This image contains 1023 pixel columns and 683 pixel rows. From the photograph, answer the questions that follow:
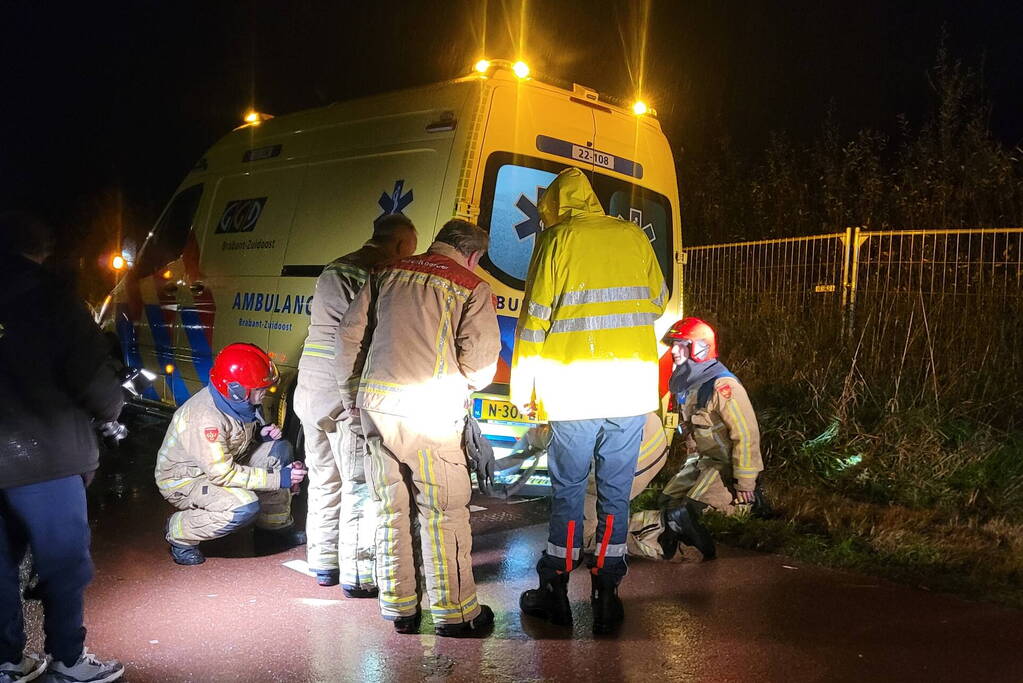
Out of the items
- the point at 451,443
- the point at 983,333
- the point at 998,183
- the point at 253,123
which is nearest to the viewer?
the point at 451,443

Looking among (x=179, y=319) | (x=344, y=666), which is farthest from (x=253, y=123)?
(x=344, y=666)

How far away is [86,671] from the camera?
324 cm

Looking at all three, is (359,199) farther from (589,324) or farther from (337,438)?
(589,324)

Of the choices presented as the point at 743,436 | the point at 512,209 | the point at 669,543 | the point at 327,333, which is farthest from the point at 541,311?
the point at 669,543

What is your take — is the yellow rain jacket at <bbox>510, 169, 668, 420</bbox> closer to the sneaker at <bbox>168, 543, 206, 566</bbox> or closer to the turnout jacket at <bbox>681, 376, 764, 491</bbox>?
the turnout jacket at <bbox>681, 376, 764, 491</bbox>

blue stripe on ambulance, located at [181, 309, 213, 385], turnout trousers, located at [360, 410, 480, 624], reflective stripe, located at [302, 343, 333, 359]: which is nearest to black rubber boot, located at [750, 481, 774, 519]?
turnout trousers, located at [360, 410, 480, 624]

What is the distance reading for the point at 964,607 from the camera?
13.9 feet

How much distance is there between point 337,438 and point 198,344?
2.93 metres

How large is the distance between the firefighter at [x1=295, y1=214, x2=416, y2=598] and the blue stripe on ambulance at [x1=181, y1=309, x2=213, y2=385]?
2.54 m

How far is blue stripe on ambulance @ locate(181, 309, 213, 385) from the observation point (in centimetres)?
671

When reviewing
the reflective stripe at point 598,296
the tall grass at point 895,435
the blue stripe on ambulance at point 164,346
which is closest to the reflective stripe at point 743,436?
the tall grass at point 895,435

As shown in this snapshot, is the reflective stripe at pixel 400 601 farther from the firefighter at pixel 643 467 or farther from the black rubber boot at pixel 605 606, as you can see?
Answer: the firefighter at pixel 643 467

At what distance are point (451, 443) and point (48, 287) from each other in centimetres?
155

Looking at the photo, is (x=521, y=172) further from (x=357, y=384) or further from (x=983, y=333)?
(x=983, y=333)
